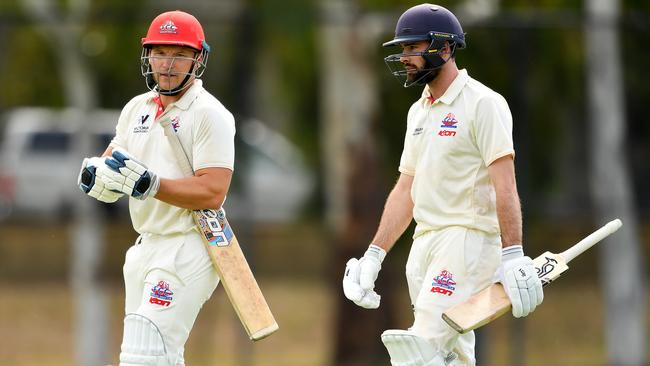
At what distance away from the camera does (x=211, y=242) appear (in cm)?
640

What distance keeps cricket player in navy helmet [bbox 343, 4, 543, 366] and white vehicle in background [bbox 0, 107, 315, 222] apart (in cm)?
569

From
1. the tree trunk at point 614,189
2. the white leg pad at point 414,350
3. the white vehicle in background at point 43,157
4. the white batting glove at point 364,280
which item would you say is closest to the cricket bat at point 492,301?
the white leg pad at point 414,350

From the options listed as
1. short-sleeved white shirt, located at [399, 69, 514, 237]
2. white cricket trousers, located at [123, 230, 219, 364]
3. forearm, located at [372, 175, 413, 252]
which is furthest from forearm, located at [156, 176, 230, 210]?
short-sleeved white shirt, located at [399, 69, 514, 237]

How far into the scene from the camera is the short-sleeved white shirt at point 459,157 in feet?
20.7

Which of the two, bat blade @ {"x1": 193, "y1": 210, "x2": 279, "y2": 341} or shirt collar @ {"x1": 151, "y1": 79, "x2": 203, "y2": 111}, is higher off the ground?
shirt collar @ {"x1": 151, "y1": 79, "x2": 203, "y2": 111}

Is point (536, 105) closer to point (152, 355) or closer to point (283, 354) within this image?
point (283, 354)

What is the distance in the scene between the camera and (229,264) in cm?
645

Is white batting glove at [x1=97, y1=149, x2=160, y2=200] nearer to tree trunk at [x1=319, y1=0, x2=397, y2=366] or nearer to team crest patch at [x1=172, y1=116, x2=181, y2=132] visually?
team crest patch at [x1=172, y1=116, x2=181, y2=132]

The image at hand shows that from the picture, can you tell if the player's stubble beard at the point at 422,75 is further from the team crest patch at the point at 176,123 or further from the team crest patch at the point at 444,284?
the team crest patch at the point at 176,123

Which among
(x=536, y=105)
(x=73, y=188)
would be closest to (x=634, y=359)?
(x=536, y=105)

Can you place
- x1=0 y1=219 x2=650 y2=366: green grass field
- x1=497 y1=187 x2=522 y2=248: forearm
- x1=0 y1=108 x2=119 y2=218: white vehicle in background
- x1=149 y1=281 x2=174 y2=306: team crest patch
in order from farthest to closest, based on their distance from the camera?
x1=0 y1=108 x2=119 y2=218: white vehicle in background
x1=0 y1=219 x2=650 y2=366: green grass field
x1=149 y1=281 x2=174 y2=306: team crest patch
x1=497 y1=187 x2=522 y2=248: forearm

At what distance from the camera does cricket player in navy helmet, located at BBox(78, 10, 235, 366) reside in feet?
20.5

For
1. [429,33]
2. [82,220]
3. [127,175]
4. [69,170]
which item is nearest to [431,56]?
[429,33]

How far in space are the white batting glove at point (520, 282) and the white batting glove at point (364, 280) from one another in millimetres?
643
